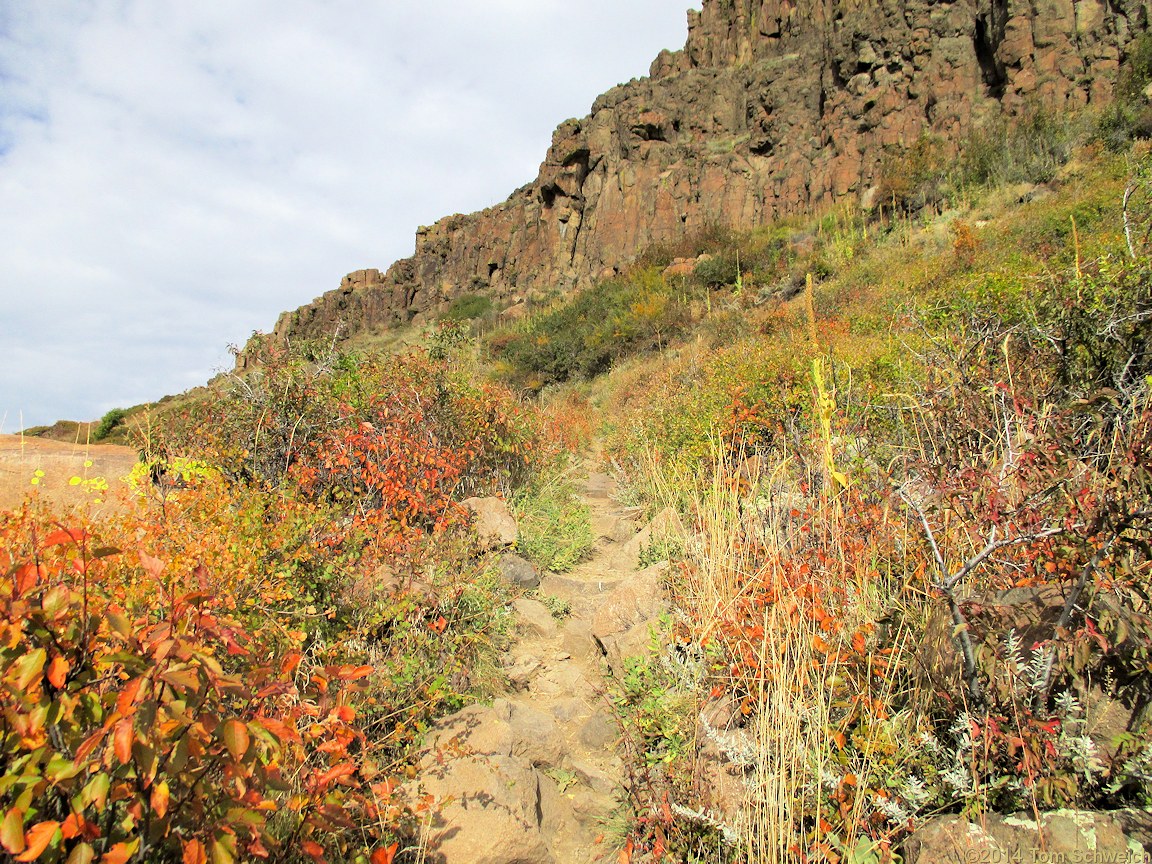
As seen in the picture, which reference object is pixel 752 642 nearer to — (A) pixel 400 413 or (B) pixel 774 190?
(A) pixel 400 413

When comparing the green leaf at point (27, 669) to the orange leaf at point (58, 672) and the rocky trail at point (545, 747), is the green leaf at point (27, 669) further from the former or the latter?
the rocky trail at point (545, 747)

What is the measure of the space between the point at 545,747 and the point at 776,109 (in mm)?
29131

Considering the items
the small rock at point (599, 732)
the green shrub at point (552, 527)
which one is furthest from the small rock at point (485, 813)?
the green shrub at point (552, 527)

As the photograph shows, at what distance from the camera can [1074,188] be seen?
1088 centimetres

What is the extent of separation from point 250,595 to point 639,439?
481 cm

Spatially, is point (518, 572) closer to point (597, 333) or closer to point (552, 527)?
point (552, 527)

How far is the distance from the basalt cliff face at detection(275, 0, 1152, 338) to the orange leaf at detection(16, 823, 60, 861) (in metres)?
12.9

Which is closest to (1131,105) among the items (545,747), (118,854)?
(545,747)

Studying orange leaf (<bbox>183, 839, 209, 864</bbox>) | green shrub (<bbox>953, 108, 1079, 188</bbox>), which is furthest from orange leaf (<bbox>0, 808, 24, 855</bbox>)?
green shrub (<bbox>953, 108, 1079, 188</bbox>)

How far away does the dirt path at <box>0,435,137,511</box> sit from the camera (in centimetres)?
366

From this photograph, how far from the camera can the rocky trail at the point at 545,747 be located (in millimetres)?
2207

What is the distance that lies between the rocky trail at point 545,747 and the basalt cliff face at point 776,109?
10888 mm

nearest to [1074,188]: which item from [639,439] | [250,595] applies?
[639,439]

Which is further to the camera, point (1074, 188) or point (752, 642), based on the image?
point (1074, 188)
